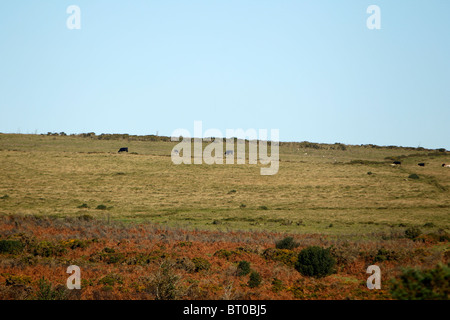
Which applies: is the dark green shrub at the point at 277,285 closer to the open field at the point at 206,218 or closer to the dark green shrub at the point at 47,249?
the open field at the point at 206,218

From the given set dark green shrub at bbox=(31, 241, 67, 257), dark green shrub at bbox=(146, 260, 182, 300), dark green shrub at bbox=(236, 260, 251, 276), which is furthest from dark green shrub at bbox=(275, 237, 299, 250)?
dark green shrub at bbox=(31, 241, 67, 257)

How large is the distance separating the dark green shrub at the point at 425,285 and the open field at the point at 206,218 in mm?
6132

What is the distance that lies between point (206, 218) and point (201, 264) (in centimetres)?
2379

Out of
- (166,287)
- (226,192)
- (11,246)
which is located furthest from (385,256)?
(226,192)

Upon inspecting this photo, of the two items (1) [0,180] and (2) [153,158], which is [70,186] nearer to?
(1) [0,180]

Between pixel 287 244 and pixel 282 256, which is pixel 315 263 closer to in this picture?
pixel 282 256

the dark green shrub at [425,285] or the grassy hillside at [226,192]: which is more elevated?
the dark green shrub at [425,285]

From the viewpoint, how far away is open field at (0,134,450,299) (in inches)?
837

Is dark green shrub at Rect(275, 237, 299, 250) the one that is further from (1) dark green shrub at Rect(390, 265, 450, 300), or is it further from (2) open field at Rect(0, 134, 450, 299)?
(1) dark green shrub at Rect(390, 265, 450, 300)

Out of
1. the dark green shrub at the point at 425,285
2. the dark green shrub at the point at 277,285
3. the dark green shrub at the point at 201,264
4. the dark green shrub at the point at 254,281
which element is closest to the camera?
the dark green shrub at the point at 425,285

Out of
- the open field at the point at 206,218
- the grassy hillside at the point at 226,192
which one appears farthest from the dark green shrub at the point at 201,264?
the grassy hillside at the point at 226,192

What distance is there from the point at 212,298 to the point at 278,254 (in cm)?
884

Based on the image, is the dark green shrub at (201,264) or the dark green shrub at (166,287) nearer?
the dark green shrub at (166,287)

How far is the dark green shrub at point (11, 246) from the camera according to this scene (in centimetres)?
2589
